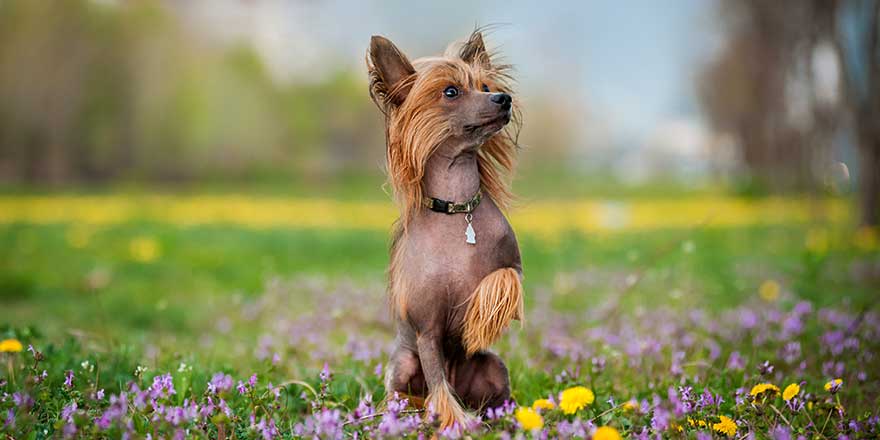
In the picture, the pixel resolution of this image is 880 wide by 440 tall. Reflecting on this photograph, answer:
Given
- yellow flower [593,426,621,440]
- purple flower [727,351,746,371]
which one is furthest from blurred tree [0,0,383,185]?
yellow flower [593,426,621,440]

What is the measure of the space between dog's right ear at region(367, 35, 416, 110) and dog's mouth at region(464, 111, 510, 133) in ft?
1.11

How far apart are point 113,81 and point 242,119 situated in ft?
23.4

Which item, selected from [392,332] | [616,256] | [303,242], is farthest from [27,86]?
[392,332]

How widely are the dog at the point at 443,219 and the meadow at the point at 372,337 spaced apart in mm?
315

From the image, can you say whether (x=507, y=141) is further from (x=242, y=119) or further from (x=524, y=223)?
(x=242, y=119)

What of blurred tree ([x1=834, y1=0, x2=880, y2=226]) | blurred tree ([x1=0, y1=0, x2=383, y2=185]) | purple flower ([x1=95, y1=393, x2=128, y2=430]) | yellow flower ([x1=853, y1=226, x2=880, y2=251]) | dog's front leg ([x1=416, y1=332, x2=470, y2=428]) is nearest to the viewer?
purple flower ([x1=95, y1=393, x2=128, y2=430])

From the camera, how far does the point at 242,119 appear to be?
39.5 m

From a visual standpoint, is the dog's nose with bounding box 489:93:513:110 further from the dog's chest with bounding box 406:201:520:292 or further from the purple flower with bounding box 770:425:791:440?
the purple flower with bounding box 770:425:791:440

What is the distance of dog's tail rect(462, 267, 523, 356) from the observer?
3123 millimetres

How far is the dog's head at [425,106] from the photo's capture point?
311 cm

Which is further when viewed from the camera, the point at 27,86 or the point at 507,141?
the point at 27,86

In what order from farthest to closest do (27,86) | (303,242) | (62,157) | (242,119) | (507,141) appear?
(242,119)
(62,157)
(27,86)
(303,242)
(507,141)

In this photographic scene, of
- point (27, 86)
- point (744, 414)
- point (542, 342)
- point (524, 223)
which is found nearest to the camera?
point (744, 414)

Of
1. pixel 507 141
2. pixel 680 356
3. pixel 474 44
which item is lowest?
pixel 680 356
